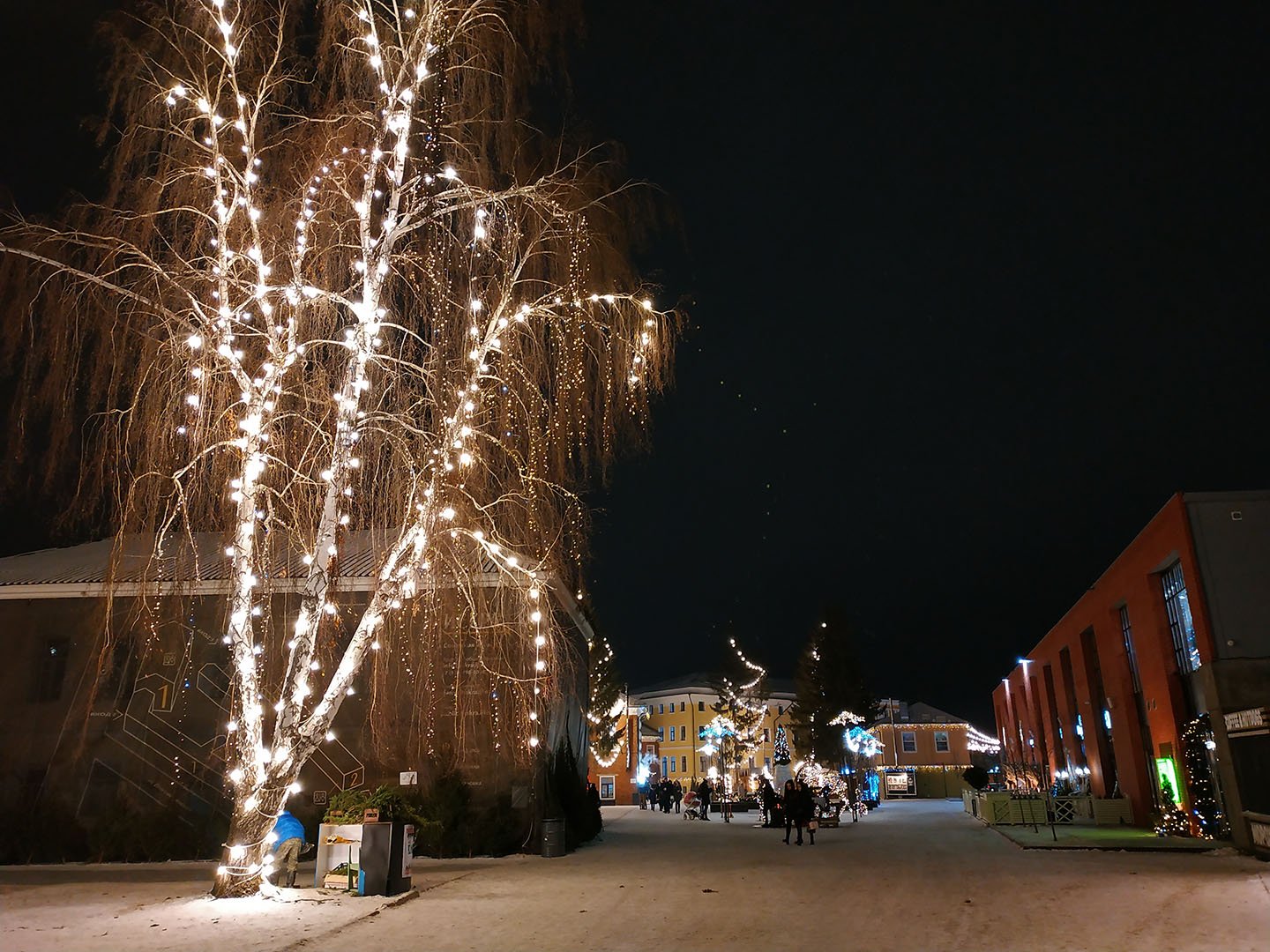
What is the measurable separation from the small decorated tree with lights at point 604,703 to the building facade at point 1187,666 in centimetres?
2697

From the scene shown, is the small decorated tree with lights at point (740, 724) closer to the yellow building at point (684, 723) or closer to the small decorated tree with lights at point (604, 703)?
the small decorated tree with lights at point (604, 703)

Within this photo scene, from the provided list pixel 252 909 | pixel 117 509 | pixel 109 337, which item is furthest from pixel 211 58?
pixel 252 909

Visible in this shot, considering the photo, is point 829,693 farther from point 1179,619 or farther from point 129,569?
point 129,569

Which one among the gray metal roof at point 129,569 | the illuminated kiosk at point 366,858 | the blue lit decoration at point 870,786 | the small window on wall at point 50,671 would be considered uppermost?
the gray metal roof at point 129,569

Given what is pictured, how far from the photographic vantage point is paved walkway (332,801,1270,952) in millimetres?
8406

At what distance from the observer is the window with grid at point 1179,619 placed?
20469mm

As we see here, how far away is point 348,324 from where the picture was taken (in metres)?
12.1

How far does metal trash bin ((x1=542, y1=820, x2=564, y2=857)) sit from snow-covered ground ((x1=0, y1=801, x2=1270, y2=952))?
1.15 metres

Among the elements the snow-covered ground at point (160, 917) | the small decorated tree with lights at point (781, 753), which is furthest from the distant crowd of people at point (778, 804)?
the snow-covered ground at point (160, 917)

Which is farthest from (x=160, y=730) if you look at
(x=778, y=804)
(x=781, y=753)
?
(x=781, y=753)

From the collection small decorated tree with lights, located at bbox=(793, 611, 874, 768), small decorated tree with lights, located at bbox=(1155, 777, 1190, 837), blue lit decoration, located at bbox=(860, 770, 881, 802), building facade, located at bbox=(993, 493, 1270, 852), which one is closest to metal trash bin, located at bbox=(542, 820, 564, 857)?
building facade, located at bbox=(993, 493, 1270, 852)

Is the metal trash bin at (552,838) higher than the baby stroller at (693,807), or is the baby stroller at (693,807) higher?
the metal trash bin at (552,838)

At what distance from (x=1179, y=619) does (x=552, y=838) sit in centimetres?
1604

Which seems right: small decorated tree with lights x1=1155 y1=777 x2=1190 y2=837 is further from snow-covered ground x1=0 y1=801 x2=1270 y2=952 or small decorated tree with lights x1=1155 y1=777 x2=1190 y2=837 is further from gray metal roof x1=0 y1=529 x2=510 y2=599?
gray metal roof x1=0 y1=529 x2=510 y2=599
